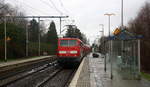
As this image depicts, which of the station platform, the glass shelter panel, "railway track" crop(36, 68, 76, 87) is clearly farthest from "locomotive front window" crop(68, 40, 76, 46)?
the station platform

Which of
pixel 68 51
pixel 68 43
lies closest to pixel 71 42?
pixel 68 43

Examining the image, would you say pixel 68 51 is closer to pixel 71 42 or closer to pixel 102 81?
pixel 71 42

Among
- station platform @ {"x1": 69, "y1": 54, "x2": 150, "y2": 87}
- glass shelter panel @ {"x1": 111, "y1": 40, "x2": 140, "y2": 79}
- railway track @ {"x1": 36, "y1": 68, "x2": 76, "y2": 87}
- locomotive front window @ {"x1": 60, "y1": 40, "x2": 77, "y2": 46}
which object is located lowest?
railway track @ {"x1": 36, "y1": 68, "x2": 76, "y2": 87}

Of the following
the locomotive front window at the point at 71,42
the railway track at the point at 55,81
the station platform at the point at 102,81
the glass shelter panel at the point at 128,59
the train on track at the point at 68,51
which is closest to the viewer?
the station platform at the point at 102,81

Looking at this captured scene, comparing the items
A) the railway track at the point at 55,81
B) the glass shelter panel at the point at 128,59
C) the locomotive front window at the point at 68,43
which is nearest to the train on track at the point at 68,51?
the locomotive front window at the point at 68,43

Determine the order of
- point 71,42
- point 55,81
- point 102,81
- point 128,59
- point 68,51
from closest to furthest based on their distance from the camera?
point 102,81 < point 128,59 < point 55,81 < point 68,51 < point 71,42

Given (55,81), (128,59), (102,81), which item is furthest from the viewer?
(55,81)

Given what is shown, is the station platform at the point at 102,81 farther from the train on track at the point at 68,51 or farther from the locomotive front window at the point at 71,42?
Answer: the locomotive front window at the point at 71,42

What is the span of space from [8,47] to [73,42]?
17838 mm

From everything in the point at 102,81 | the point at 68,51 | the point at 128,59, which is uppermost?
the point at 68,51

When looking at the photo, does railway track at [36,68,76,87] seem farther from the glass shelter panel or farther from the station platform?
the glass shelter panel

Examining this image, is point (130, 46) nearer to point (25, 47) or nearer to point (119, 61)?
point (119, 61)

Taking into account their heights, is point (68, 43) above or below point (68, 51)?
above

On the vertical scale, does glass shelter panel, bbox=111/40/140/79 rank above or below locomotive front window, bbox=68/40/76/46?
below
